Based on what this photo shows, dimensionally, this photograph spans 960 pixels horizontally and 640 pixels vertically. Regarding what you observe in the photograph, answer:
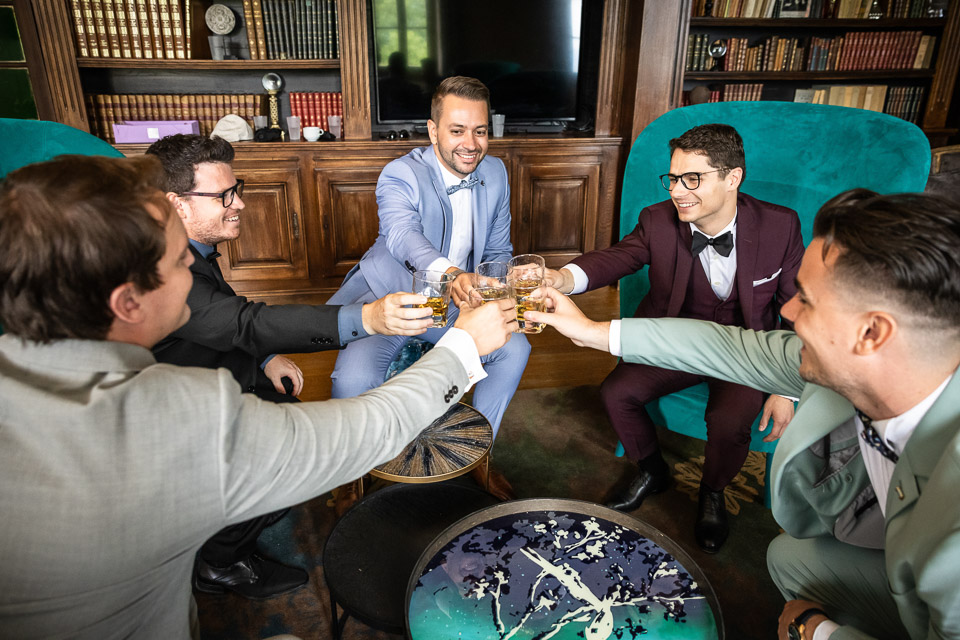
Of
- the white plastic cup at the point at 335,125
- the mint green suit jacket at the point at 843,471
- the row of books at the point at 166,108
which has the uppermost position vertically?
the row of books at the point at 166,108

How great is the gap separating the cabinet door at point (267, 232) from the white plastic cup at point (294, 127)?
0.18 metres

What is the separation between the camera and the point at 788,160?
2109 mm

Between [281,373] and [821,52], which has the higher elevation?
[821,52]

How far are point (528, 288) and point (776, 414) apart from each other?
828 mm

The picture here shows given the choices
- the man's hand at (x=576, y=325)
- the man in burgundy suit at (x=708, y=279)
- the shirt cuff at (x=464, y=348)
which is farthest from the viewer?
the man in burgundy suit at (x=708, y=279)

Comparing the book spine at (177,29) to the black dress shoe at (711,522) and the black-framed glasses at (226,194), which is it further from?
the black dress shoe at (711,522)

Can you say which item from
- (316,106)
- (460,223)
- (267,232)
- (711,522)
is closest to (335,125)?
(316,106)

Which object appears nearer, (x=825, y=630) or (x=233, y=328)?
(x=825, y=630)

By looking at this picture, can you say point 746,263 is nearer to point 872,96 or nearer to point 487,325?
point 487,325

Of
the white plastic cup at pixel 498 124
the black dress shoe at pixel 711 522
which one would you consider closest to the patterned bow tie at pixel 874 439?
the black dress shoe at pixel 711 522

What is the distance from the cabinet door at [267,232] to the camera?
351 centimetres

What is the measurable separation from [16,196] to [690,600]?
120 centimetres

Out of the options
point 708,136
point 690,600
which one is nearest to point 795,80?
point 708,136

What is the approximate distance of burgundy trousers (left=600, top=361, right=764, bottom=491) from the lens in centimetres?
178
